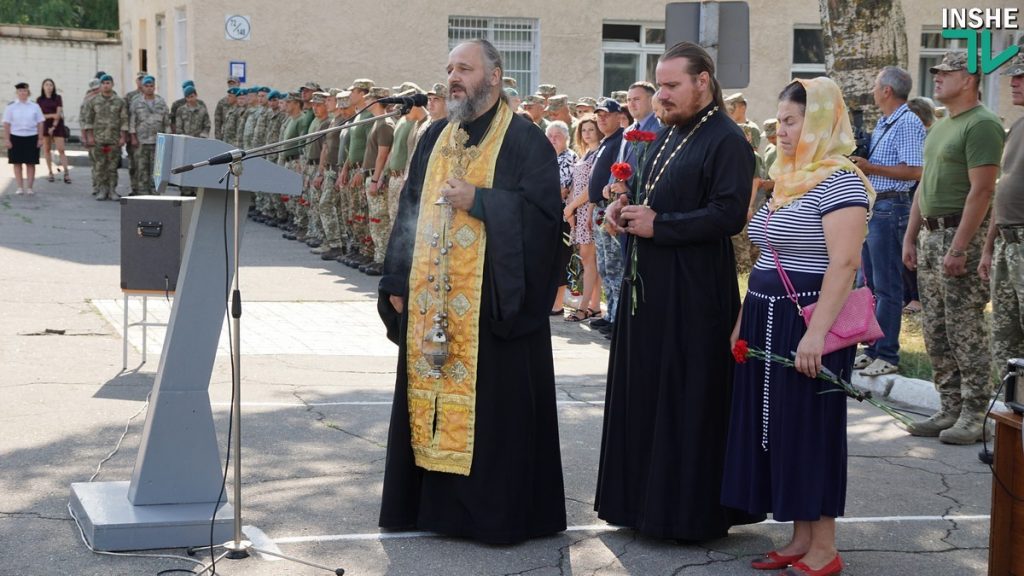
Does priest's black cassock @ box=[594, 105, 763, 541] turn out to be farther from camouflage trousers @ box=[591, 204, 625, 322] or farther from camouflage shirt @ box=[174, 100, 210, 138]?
camouflage shirt @ box=[174, 100, 210, 138]

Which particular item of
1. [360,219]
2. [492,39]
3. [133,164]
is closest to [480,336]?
[360,219]

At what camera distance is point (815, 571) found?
202 inches

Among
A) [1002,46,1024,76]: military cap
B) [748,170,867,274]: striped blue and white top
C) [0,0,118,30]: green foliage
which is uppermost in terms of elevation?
[0,0,118,30]: green foliage

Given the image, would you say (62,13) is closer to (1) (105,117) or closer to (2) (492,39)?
(1) (105,117)

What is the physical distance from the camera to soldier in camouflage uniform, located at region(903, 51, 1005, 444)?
7.50 metres

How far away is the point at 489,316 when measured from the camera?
555cm

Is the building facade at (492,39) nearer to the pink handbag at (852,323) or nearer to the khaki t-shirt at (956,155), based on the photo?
the khaki t-shirt at (956,155)

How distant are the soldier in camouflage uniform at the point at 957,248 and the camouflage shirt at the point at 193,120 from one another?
57.8 feet

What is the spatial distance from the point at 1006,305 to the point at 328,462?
3.88 metres

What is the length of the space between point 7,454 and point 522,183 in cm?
334

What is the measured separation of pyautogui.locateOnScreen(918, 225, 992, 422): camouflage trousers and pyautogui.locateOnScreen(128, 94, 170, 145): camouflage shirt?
17804mm

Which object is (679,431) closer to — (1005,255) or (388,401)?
(1005,255)

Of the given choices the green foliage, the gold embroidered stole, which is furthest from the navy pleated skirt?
the green foliage

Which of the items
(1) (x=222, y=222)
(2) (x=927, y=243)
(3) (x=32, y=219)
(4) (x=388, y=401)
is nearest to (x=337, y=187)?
(3) (x=32, y=219)
